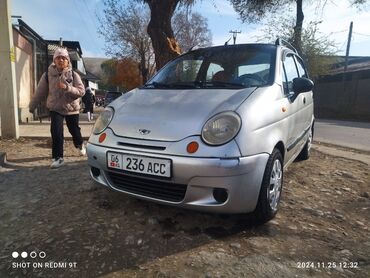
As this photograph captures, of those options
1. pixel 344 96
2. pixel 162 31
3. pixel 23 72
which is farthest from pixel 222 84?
pixel 344 96

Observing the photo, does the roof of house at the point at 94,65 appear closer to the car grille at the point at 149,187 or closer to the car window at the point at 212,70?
the car window at the point at 212,70

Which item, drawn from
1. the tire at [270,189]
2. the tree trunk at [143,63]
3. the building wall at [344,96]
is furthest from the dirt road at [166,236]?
the tree trunk at [143,63]

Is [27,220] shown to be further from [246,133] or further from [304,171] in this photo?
[304,171]

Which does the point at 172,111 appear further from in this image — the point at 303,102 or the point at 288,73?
the point at 303,102

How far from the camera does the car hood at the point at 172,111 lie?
280 centimetres

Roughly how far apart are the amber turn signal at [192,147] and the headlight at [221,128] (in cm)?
8

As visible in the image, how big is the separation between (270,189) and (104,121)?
1630 millimetres

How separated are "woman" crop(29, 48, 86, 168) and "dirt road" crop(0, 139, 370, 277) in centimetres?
85

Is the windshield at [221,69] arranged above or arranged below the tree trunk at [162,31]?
below

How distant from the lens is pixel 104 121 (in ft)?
10.9

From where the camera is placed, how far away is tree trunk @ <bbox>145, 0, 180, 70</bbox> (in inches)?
304

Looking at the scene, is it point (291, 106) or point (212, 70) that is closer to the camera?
point (291, 106)

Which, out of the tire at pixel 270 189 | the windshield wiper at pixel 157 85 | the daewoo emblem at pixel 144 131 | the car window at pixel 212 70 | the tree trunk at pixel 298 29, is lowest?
the tire at pixel 270 189

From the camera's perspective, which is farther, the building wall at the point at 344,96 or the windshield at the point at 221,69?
the building wall at the point at 344,96
